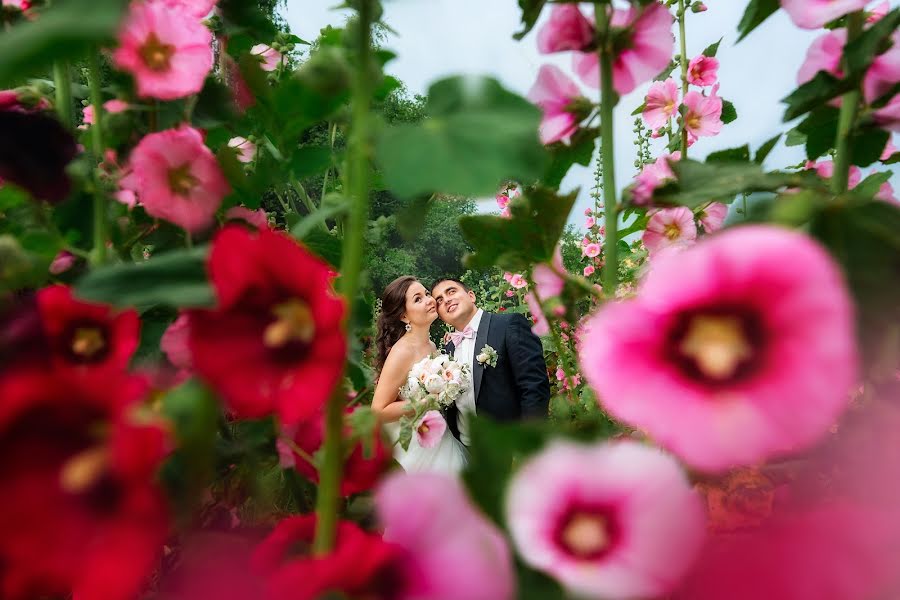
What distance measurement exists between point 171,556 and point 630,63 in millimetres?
481

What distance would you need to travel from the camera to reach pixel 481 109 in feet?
0.84

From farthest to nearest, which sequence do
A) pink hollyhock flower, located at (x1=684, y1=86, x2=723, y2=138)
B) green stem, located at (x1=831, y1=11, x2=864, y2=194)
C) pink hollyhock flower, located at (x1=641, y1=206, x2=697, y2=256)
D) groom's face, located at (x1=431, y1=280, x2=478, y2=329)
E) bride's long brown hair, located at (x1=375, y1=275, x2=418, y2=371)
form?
bride's long brown hair, located at (x1=375, y1=275, x2=418, y2=371)
groom's face, located at (x1=431, y1=280, x2=478, y2=329)
pink hollyhock flower, located at (x1=684, y1=86, x2=723, y2=138)
pink hollyhock flower, located at (x1=641, y1=206, x2=697, y2=256)
green stem, located at (x1=831, y1=11, x2=864, y2=194)

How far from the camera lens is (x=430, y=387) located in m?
1.84

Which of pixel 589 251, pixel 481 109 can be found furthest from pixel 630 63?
pixel 589 251

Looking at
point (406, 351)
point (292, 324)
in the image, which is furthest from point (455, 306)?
point (292, 324)

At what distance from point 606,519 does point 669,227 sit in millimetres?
581

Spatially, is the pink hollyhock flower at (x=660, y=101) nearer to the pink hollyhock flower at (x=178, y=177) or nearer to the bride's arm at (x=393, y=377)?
the pink hollyhock flower at (x=178, y=177)

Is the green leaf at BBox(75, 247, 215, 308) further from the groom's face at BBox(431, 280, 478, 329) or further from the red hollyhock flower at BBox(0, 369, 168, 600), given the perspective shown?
the groom's face at BBox(431, 280, 478, 329)

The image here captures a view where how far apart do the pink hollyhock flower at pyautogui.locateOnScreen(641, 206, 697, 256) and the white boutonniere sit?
6.98ft

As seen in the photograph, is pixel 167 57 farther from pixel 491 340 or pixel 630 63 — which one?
pixel 491 340

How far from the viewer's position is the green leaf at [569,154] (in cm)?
44

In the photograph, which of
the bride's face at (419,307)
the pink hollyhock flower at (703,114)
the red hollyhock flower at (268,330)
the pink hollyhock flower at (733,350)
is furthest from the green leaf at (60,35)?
the bride's face at (419,307)

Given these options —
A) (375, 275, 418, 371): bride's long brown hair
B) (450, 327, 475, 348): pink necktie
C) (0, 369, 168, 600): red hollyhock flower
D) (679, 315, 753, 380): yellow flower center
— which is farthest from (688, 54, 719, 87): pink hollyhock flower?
(375, 275, 418, 371): bride's long brown hair

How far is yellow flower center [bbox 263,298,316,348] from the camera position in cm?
24
